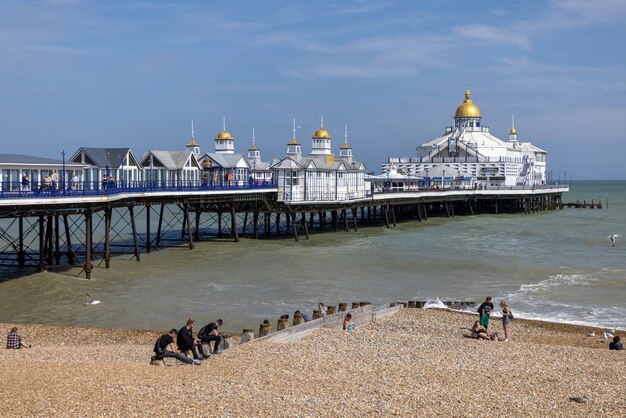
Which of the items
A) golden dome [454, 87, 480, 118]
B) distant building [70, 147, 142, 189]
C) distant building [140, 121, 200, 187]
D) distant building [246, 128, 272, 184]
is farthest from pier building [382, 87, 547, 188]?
distant building [70, 147, 142, 189]

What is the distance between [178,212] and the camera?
51812mm

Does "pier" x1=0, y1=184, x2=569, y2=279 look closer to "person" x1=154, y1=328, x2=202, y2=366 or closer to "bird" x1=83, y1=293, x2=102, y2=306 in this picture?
"bird" x1=83, y1=293, x2=102, y2=306

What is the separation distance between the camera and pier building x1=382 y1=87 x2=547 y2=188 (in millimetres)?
87000

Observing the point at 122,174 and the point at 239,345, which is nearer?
the point at 239,345

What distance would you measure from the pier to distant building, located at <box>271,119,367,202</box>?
52 centimetres

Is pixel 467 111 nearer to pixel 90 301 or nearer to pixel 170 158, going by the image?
pixel 170 158

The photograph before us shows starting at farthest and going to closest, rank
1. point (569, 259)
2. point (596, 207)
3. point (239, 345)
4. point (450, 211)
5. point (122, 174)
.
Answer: point (596, 207)
point (450, 211)
point (569, 259)
point (122, 174)
point (239, 345)

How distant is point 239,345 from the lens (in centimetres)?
1644

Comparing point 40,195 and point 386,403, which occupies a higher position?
point 40,195

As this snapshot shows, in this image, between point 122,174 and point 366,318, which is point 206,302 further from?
point 122,174

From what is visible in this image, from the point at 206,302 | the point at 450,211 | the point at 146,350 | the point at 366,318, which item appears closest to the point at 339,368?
the point at 146,350

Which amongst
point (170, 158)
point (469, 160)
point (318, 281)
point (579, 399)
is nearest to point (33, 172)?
point (318, 281)

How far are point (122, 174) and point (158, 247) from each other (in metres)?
6.18

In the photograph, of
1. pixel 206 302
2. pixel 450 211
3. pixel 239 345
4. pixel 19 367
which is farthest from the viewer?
pixel 450 211
